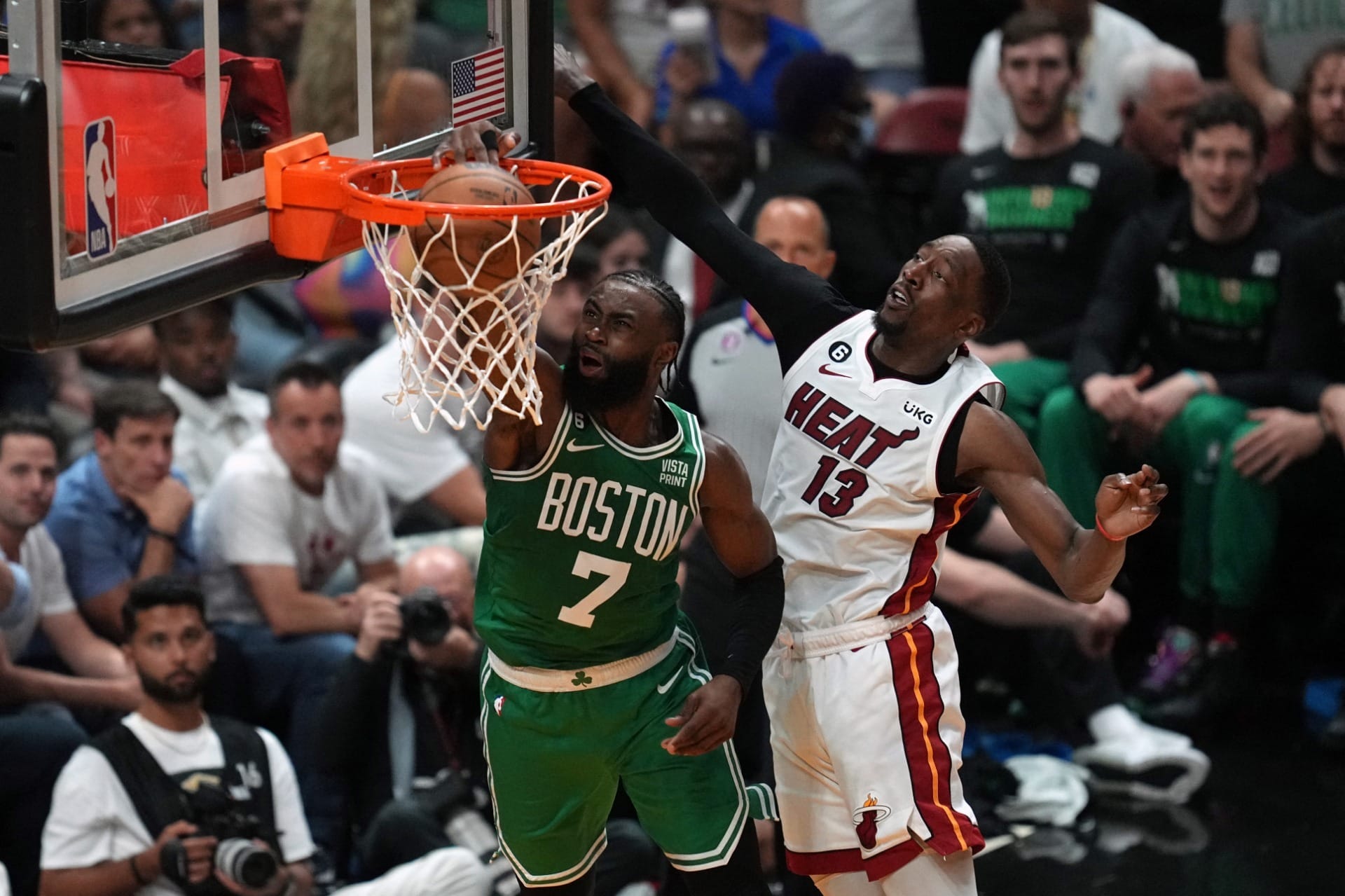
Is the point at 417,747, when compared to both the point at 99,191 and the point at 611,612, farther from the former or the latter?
the point at 99,191

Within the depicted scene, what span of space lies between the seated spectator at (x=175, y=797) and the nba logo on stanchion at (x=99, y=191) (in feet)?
6.63

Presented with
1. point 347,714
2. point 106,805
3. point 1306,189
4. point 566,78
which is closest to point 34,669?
point 106,805

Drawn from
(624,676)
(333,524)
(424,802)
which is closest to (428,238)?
(624,676)

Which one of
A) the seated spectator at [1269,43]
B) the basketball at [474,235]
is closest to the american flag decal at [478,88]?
the basketball at [474,235]

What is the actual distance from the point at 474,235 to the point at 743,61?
514cm

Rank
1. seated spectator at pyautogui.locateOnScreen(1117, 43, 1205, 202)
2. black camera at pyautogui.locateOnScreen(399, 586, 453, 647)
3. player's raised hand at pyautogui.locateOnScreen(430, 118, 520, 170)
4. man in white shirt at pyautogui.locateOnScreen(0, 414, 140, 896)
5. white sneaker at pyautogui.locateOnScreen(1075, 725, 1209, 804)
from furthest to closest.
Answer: seated spectator at pyautogui.locateOnScreen(1117, 43, 1205, 202)
white sneaker at pyautogui.locateOnScreen(1075, 725, 1209, 804)
black camera at pyautogui.locateOnScreen(399, 586, 453, 647)
man in white shirt at pyautogui.locateOnScreen(0, 414, 140, 896)
player's raised hand at pyautogui.locateOnScreen(430, 118, 520, 170)

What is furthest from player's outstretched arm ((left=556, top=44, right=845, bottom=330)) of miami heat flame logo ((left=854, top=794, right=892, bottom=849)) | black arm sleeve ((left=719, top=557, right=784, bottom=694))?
miami heat flame logo ((left=854, top=794, right=892, bottom=849))

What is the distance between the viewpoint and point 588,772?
4.24 metres

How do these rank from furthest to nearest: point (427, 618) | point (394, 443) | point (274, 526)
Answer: point (394, 443) → point (274, 526) → point (427, 618)

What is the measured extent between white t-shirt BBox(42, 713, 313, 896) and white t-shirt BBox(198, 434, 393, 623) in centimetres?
89

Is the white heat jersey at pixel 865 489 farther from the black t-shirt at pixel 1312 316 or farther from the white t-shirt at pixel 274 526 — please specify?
the black t-shirt at pixel 1312 316

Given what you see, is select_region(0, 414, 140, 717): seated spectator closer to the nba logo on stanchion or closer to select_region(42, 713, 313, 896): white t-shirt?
select_region(42, 713, 313, 896): white t-shirt

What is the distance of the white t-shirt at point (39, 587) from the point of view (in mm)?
5848

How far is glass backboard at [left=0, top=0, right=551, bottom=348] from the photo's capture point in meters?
3.44
